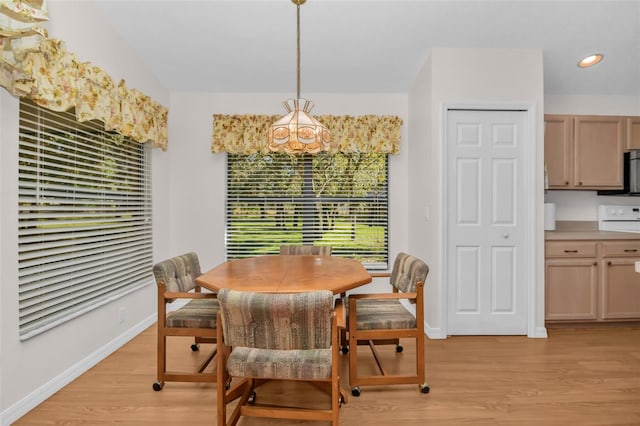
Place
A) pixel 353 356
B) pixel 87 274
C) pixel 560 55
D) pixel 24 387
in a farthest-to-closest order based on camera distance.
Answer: pixel 560 55 < pixel 87 274 < pixel 353 356 < pixel 24 387

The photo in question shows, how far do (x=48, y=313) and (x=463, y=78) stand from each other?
3.63m

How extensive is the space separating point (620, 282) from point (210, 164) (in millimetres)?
4322

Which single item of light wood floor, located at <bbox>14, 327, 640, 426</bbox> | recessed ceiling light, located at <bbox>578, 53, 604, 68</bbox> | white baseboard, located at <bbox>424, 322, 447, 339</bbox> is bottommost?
light wood floor, located at <bbox>14, 327, 640, 426</bbox>

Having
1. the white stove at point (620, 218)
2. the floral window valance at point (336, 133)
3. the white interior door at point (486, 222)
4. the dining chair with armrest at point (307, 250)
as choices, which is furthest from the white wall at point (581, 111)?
the dining chair with armrest at point (307, 250)

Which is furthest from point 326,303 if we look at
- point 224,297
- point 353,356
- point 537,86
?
point 537,86

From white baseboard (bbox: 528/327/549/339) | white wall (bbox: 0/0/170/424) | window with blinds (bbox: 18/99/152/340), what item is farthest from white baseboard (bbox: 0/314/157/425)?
white baseboard (bbox: 528/327/549/339)

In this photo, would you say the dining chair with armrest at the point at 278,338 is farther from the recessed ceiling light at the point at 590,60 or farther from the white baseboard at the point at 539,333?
the recessed ceiling light at the point at 590,60

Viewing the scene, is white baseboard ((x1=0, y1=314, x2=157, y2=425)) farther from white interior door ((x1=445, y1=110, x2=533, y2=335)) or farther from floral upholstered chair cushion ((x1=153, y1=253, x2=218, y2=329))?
white interior door ((x1=445, y1=110, x2=533, y2=335))

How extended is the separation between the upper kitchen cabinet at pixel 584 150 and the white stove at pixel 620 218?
0.38 meters

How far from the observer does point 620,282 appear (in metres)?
3.18

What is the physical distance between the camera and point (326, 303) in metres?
1.42

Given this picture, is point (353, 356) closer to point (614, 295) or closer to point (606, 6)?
point (614, 295)

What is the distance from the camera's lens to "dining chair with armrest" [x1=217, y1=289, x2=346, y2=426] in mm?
1413

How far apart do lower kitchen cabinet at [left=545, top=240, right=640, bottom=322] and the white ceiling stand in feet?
5.76
